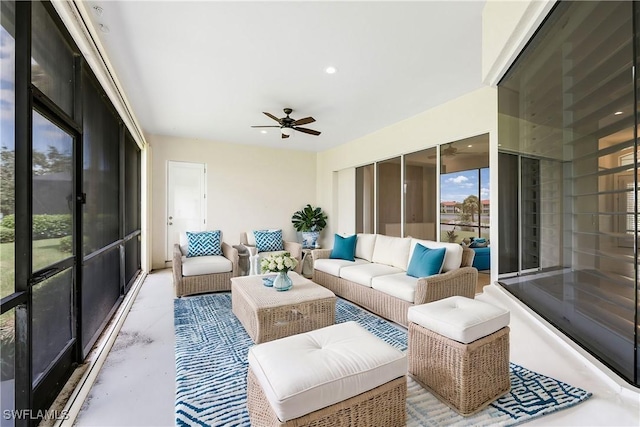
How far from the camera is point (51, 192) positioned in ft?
5.71

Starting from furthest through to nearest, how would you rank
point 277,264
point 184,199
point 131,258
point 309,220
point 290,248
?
point 309,220 < point 184,199 < point 290,248 < point 131,258 < point 277,264

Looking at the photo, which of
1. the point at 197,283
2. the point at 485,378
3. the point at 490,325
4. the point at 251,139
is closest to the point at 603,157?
the point at 490,325

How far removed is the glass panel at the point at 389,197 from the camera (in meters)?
5.05

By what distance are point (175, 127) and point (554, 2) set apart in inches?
209

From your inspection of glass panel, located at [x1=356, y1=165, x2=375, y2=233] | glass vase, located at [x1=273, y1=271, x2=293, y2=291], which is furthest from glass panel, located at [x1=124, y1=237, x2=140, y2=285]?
glass panel, located at [x1=356, y1=165, x2=375, y2=233]

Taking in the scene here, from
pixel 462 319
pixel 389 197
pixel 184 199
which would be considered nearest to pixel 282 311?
pixel 462 319

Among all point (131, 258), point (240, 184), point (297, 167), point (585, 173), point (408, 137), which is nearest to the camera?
point (585, 173)

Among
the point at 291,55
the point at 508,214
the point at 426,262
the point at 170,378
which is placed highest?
the point at 291,55

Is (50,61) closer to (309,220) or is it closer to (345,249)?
(345,249)

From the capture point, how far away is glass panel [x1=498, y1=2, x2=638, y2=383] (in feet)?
5.08

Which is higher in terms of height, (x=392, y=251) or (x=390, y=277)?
(x=392, y=251)

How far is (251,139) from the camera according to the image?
5.89 metres

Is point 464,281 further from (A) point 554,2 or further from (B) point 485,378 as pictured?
(A) point 554,2

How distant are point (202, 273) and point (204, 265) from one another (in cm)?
11
